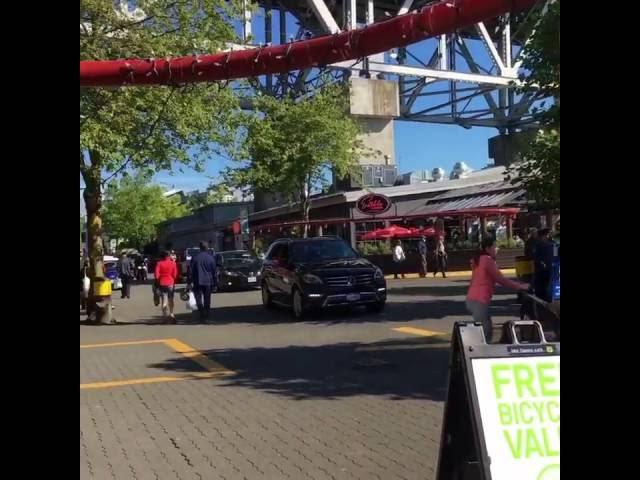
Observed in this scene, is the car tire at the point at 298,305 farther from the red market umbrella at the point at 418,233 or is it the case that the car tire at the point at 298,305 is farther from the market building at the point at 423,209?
the red market umbrella at the point at 418,233

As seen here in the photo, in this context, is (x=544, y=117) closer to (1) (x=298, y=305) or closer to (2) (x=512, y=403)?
(1) (x=298, y=305)

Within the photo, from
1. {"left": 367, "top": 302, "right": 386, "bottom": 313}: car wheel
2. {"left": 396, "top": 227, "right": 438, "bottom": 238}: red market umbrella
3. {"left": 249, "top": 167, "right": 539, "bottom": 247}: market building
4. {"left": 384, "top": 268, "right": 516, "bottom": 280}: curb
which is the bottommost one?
{"left": 367, "top": 302, "right": 386, "bottom": 313}: car wheel

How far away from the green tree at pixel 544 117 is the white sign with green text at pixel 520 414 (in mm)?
8755

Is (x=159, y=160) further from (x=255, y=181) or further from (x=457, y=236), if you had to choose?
(x=457, y=236)

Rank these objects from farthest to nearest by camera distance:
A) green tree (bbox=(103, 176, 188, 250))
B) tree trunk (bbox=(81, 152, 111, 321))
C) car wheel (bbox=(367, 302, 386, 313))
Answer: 1. green tree (bbox=(103, 176, 188, 250))
2. tree trunk (bbox=(81, 152, 111, 321))
3. car wheel (bbox=(367, 302, 386, 313))

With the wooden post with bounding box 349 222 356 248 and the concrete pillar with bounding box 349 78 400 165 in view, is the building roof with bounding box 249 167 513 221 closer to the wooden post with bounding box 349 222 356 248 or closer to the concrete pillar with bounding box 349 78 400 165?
the wooden post with bounding box 349 222 356 248

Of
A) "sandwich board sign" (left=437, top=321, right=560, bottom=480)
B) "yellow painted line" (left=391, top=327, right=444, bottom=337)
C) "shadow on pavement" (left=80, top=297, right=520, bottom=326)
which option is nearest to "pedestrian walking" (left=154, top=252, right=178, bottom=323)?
"shadow on pavement" (left=80, top=297, right=520, bottom=326)

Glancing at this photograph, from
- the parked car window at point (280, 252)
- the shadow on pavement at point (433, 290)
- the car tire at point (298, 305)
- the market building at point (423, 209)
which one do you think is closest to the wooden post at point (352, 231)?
the market building at point (423, 209)

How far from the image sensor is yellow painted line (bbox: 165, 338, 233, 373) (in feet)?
31.9

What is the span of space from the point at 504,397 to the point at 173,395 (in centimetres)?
535

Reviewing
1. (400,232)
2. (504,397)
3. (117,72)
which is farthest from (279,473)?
(400,232)

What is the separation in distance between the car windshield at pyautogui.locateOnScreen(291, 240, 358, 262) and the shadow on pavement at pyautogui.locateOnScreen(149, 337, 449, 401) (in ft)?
14.9

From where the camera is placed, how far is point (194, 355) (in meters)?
10.8

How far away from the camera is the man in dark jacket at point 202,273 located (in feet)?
48.2
